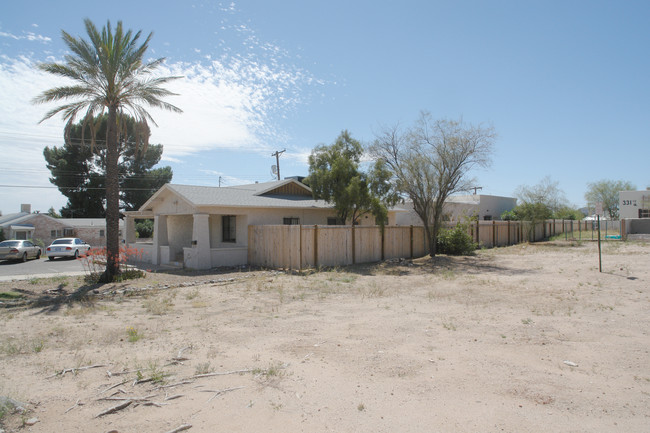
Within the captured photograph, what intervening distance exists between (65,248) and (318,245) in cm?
2002

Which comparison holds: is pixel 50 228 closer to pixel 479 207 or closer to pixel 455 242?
pixel 455 242

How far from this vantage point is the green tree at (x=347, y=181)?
1953cm

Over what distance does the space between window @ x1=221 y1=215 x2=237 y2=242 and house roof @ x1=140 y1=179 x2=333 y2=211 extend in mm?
1399

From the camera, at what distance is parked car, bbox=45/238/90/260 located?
27500 millimetres

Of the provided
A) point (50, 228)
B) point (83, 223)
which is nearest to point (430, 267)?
point (83, 223)

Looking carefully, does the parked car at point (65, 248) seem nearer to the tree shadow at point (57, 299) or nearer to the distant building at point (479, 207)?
the tree shadow at point (57, 299)

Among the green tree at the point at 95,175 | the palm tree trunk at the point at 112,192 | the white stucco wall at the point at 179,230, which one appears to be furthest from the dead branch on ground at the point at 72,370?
the green tree at the point at 95,175

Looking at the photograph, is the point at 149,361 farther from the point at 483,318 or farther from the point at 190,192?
the point at 190,192

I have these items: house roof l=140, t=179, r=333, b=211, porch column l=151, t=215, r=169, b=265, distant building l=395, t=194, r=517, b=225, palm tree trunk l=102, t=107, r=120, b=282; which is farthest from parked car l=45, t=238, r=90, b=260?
distant building l=395, t=194, r=517, b=225

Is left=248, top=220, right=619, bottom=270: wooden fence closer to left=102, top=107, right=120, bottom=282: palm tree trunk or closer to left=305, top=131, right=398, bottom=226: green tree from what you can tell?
left=305, top=131, right=398, bottom=226: green tree

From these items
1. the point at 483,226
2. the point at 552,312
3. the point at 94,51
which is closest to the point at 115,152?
the point at 94,51

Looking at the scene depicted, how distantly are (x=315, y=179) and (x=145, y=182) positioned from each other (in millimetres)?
33304

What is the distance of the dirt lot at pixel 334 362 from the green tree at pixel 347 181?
28.0ft

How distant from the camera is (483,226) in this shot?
2928cm
